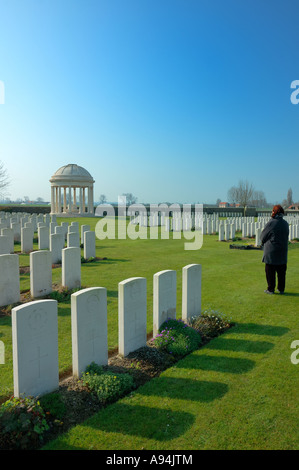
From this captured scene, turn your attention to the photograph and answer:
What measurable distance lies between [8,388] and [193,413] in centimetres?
207

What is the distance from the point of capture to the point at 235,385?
3.66m

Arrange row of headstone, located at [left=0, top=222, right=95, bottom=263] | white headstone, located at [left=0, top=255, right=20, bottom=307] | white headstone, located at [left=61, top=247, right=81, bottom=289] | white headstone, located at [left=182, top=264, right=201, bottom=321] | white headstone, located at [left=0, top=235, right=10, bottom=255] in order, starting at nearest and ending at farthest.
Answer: white headstone, located at [left=182, top=264, right=201, bottom=321] < white headstone, located at [left=0, top=255, right=20, bottom=307] < white headstone, located at [left=61, top=247, right=81, bottom=289] < white headstone, located at [left=0, top=235, right=10, bottom=255] < row of headstone, located at [left=0, top=222, right=95, bottom=263]

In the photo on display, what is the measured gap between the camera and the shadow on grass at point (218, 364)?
4.02 meters

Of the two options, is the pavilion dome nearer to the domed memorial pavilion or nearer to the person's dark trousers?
the domed memorial pavilion

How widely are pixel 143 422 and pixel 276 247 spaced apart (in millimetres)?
5239

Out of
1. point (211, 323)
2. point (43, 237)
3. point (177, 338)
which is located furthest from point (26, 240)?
point (177, 338)

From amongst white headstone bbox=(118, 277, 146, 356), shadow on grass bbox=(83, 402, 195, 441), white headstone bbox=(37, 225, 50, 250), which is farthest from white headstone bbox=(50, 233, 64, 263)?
shadow on grass bbox=(83, 402, 195, 441)

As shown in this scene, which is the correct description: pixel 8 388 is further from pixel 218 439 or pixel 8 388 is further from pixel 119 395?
pixel 218 439

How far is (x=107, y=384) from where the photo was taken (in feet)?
11.2

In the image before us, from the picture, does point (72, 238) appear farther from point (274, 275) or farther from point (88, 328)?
point (88, 328)

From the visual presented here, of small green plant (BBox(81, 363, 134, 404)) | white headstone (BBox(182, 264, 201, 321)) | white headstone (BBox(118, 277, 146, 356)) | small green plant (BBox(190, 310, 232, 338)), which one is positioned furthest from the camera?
white headstone (BBox(182, 264, 201, 321))

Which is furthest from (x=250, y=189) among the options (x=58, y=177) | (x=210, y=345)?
(x=210, y=345)

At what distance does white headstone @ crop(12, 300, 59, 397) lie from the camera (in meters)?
3.23

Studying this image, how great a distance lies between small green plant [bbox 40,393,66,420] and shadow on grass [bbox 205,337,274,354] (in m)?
2.26
